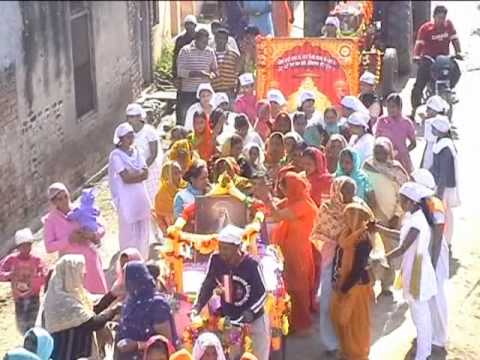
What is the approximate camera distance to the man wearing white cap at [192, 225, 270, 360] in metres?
7.33

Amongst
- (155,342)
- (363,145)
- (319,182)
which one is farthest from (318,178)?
(155,342)

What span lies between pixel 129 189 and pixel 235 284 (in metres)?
2.73

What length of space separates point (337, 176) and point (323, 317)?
1192 millimetres

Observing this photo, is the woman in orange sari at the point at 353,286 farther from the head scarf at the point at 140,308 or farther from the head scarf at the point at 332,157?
the head scarf at the point at 140,308

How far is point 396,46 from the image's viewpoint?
15.4 m

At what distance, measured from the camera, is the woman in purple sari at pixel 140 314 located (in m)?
6.94

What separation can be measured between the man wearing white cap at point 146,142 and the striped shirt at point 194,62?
2.46 m

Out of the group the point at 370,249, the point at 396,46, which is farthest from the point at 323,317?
the point at 396,46

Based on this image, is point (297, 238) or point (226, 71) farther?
point (226, 71)

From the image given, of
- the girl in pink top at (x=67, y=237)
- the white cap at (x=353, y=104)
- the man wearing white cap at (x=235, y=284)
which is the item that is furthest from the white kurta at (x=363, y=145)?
the man wearing white cap at (x=235, y=284)

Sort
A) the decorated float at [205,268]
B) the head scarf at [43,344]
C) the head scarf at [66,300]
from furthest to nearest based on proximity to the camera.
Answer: the decorated float at [205,268] < the head scarf at [66,300] < the head scarf at [43,344]

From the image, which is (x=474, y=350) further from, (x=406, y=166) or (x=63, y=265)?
(x=63, y=265)

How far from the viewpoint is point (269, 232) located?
8734 millimetres

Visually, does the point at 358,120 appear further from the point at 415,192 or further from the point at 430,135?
the point at 415,192
